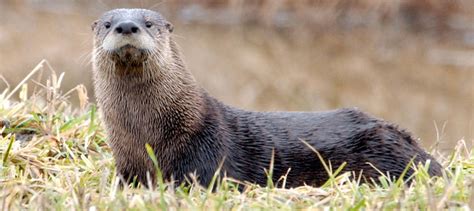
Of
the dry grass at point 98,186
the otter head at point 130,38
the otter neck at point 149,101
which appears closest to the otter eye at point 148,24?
the otter head at point 130,38

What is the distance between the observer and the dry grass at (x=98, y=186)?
3.61m

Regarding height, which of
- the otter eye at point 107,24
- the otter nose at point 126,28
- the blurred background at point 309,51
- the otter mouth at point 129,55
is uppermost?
the otter eye at point 107,24

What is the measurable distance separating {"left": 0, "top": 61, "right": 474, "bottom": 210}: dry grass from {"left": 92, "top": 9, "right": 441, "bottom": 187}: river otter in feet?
0.62

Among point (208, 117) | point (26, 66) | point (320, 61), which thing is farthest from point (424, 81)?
point (208, 117)

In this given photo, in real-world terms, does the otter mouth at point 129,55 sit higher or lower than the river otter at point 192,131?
higher

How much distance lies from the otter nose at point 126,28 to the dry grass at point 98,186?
0.62m

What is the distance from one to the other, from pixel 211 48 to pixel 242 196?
9338 mm

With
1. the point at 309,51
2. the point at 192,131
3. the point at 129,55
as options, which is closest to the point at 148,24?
the point at 129,55

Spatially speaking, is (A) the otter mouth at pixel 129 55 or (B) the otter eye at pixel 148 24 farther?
(B) the otter eye at pixel 148 24

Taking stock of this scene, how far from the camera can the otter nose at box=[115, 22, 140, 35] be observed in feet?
14.3

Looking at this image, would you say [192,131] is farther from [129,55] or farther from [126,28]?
[126,28]

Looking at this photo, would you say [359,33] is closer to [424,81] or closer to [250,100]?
[424,81]

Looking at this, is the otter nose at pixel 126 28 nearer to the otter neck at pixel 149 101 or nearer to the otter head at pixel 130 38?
the otter head at pixel 130 38

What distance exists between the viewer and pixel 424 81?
463 inches
